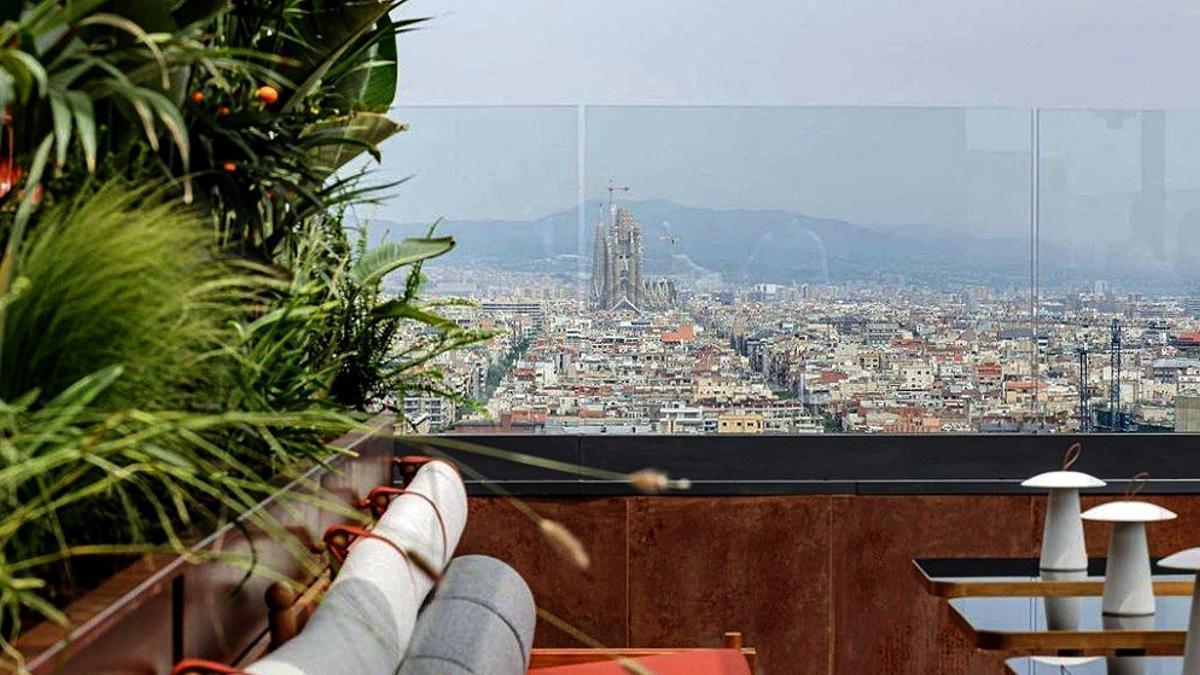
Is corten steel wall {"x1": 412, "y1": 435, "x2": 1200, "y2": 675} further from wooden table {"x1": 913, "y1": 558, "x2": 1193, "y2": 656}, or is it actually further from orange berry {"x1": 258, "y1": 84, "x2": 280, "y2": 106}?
orange berry {"x1": 258, "y1": 84, "x2": 280, "y2": 106}

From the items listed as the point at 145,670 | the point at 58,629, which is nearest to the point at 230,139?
the point at 145,670

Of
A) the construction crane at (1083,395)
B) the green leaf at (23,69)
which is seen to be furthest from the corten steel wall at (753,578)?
the green leaf at (23,69)

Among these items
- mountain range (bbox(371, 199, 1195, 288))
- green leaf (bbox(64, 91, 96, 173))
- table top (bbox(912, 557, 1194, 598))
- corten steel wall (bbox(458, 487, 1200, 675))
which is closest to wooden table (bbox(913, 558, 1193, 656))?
table top (bbox(912, 557, 1194, 598))

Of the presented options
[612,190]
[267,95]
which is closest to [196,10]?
[267,95]

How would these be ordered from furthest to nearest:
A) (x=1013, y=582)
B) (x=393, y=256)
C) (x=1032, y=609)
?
(x=393, y=256)
(x=1013, y=582)
(x=1032, y=609)

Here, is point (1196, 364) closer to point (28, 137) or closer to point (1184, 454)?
point (1184, 454)

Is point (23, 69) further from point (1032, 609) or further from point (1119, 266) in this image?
point (1119, 266)
